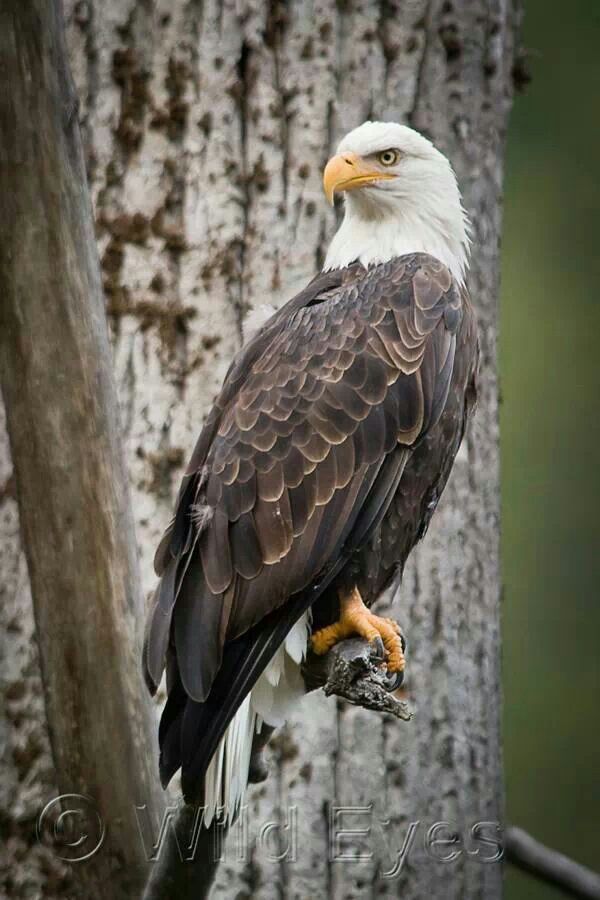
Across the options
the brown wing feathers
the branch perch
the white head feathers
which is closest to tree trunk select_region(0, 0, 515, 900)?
the white head feathers

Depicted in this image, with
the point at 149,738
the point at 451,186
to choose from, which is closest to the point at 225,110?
the point at 451,186

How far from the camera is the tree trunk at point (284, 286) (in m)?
3.90

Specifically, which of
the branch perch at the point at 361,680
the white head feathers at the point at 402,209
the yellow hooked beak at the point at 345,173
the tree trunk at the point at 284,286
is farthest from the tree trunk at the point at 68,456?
the white head feathers at the point at 402,209

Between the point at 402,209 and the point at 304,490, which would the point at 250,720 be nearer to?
the point at 304,490

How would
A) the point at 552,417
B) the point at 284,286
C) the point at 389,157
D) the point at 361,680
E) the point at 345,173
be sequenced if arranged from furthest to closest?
the point at 552,417 → the point at 284,286 → the point at 389,157 → the point at 345,173 → the point at 361,680

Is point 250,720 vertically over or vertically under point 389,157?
under

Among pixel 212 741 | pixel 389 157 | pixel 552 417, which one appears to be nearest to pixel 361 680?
pixel 212 741

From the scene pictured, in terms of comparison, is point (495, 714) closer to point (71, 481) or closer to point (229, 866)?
point (229, 866)

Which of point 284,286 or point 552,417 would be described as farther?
point 552,417

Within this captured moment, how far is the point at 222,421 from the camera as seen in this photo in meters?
3.41

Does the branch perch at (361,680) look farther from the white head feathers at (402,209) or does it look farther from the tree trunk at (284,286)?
the white head feathers at (402,209)

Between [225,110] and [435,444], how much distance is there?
1.21 metres

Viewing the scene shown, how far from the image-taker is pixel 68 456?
2.90m

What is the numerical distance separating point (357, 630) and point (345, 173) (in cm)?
121
